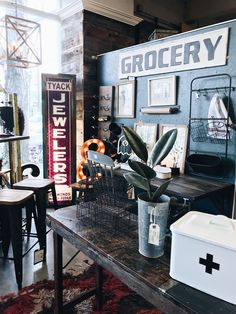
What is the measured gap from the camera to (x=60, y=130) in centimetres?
383

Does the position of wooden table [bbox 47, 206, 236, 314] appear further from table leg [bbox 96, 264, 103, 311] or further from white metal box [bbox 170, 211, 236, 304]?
table leg [bbox 96, 264, 103, 311]

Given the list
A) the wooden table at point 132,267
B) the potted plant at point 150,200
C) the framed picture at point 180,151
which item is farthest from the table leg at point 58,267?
the framed picture at point 180,151

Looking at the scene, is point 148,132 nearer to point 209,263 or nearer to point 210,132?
point 210,132

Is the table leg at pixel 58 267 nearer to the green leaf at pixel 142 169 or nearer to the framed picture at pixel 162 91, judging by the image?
the green leaf at pixel 142 169

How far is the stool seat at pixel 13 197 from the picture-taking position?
6.54 ft

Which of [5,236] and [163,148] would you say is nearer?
[163,148]

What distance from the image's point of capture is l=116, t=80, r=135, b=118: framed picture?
3.39m

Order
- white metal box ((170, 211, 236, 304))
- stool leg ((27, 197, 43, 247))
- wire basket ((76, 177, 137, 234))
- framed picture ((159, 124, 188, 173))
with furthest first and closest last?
framed picture ((159, 124, 188, 173)) < stool leg ((27, 197, 43, 247)) < wire basket ((76, 177, 137, 234)) < white metal box ((170, 211, 236, 304))

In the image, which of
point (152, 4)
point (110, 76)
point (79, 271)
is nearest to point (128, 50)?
point (110, 76)

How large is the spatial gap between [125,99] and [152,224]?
2.64 metres

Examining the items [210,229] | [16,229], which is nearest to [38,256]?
[16,229]

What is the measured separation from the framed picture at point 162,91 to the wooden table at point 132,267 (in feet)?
6.01

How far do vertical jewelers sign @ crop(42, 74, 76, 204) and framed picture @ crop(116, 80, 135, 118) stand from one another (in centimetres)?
69

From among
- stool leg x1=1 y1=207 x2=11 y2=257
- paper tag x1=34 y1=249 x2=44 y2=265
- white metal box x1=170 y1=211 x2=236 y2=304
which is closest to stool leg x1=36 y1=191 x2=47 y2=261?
paper tag x1=34 y1=249 x2=44 y2=265
